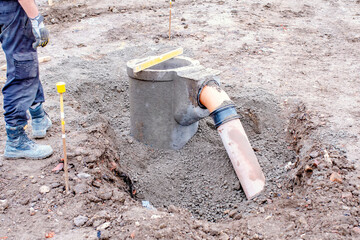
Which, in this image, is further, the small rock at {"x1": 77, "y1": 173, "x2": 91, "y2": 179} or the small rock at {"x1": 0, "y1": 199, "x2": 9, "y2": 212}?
the small rock at {"x1": 77, "y1": 173, "x2": 91, "y2": 179}

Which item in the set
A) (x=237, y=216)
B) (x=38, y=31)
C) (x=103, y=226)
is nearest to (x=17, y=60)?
(x=38, y=31)

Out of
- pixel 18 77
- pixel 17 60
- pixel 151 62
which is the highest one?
pixel 17 60

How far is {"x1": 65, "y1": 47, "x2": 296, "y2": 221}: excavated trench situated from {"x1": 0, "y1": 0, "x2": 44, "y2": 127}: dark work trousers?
1335mm

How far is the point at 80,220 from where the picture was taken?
279cm

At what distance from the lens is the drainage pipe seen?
11.6ft

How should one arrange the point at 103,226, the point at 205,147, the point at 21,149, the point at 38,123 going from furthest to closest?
the point at 205,147, the point at 38,123, the point at 21,149, the point at 103,226

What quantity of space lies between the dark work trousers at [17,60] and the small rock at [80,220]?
1.24 metres

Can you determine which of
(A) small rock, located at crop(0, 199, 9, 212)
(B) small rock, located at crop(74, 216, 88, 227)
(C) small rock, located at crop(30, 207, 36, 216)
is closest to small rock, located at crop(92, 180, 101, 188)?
(B) small rock, located at crop(74, 216, 88, 227)

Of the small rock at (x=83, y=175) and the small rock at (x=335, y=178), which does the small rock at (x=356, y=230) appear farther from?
the small rock at (x=83, y=175)

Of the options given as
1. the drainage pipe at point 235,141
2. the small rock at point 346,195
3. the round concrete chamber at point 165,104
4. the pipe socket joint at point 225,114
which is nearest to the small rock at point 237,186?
the drainage pipe at point 235,141

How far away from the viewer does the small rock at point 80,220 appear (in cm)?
277

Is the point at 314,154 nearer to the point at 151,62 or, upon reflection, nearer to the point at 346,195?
the point at 346,195

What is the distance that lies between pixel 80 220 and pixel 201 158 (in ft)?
6.12

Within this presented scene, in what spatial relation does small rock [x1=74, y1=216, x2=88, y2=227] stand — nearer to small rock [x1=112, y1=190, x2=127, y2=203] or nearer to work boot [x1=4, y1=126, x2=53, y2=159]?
small rock [x1=112, y1=190, x2=127, y2=203]
